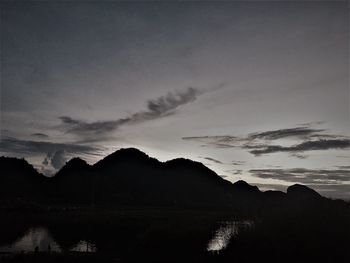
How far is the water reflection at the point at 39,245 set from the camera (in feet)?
164

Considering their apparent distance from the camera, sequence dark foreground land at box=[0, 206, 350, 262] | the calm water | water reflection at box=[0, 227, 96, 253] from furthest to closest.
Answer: the calm water
water reflection at box=[0, 227, 96, 253]
dark foreground land at box=[0, 206, 350, 262]

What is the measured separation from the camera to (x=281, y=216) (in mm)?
35906

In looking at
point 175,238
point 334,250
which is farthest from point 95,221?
point 334,250

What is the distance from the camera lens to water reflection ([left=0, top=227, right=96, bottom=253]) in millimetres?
49844

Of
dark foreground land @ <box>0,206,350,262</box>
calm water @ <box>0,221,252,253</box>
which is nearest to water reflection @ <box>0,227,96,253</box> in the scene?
calm water @ <box>0,221,252,253</box>

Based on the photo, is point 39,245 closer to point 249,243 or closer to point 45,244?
point 45,244

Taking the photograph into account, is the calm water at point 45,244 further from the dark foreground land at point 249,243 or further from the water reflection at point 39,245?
the dark foreground land at point 249,243

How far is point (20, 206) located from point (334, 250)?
123954 millimetres

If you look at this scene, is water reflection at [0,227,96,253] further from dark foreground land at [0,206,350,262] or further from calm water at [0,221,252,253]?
dark foreground land at [0,206,350,262]

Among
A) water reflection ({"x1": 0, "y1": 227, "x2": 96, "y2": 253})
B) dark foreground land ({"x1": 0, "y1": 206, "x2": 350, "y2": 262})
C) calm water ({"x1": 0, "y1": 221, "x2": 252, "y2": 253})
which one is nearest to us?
dark foreground land ({"x1": 0, "y1": 206, "x2": 350, "y2": 262})

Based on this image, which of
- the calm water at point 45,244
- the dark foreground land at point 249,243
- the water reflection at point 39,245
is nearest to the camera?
the dark foreground land at point 249,243

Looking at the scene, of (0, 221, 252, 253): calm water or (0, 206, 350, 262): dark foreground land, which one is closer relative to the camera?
(0, 206, 350, 262): dark foreground land

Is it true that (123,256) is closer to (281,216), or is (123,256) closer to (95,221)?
(281,216)

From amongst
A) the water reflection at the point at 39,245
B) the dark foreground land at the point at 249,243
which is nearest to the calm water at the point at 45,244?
the water reflection at the point at 39,245
